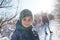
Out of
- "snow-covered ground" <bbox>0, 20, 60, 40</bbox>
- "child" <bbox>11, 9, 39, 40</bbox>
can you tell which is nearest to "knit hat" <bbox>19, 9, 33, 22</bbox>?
"child" <bbox>11, 9, 39, 40</bbox>

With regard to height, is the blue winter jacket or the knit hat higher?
the knit hat

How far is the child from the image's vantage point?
1.02 meters

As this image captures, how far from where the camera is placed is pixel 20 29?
1029 mm

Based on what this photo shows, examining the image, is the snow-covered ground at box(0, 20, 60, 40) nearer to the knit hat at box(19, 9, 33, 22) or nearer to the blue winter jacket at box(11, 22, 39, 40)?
the blue winter jacket at box(11, 22, 39, 40)

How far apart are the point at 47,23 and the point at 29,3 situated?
0.66 feet

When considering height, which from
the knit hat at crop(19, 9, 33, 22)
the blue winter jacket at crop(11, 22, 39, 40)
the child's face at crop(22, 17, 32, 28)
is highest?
the knit hat at crop(19, 9, 33, 22)

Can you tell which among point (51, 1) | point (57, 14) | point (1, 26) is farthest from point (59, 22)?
point (1, 26)

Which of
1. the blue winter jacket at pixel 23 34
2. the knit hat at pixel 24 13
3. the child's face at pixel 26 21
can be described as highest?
the knit hat at pixel 24 13

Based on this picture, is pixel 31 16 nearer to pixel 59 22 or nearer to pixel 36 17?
pixel 36 17

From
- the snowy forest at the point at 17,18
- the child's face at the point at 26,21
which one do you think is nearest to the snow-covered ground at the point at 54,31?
the snowy forest at the point at 17,18

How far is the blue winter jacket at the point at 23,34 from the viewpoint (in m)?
1.02

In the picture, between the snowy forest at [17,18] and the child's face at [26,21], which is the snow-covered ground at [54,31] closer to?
the snowy forest at [17,18]

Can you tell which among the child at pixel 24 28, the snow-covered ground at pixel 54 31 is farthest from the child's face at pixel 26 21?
the snow-covered ground at pixel 54 31

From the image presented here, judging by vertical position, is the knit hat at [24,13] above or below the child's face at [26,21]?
above
